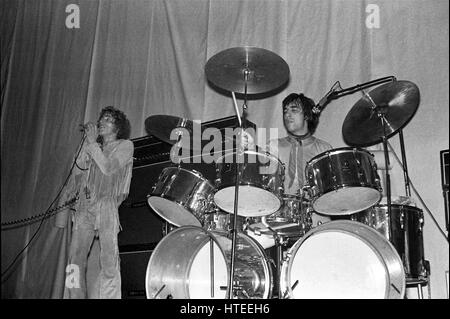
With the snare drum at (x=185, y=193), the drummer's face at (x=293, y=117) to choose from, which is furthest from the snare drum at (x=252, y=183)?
the drummer's face at (x=293, y=117)

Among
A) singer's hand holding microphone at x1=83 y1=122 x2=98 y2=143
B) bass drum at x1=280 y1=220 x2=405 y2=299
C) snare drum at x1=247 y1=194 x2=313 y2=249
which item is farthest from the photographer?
singer's hand holding microphone at x1=83 y1=122 x2=98 y2=143

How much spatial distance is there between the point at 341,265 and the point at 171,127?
1.50 metres

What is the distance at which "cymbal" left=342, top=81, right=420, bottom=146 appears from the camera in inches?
129

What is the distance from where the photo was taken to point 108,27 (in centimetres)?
512

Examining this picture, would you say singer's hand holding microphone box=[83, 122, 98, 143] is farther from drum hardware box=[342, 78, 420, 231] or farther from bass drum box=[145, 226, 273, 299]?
drum hardware box=[342, 78, 420, 231]

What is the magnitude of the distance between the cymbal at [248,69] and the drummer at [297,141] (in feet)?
1.55

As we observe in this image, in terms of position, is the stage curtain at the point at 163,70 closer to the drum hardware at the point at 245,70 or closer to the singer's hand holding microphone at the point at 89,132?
the singer's hand holding microphone at the point at 89,132

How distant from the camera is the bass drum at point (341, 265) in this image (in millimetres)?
2723

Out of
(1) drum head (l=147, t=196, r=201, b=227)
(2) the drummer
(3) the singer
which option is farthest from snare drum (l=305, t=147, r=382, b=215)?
(3) the singer

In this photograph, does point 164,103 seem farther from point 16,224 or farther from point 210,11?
point 16,224

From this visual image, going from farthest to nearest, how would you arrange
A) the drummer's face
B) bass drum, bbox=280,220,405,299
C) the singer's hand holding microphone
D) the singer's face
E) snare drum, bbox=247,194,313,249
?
the singer's face, the drummer's face, the singer's hand holding microphone, snare drum, bbox=247,194,313,249, bass drum, bbox=280,220,405,299

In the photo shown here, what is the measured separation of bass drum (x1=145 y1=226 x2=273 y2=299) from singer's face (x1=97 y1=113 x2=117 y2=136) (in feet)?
4.11
